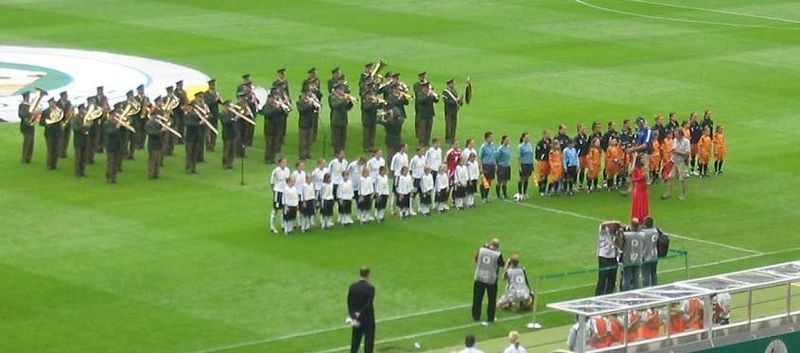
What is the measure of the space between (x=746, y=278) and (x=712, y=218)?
34.4 feet

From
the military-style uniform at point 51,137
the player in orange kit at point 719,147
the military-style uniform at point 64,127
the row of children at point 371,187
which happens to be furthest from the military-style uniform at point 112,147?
the player in orange kit at point 719,147

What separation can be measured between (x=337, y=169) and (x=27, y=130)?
8853 mm

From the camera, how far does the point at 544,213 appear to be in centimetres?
4216

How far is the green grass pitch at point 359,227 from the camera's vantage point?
34.3m

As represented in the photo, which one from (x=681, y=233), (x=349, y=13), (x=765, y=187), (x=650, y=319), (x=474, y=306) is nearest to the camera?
(x=650, y=319)

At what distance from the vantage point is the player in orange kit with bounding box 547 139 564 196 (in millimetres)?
43375

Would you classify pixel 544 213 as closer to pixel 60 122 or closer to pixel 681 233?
pixel 681 233

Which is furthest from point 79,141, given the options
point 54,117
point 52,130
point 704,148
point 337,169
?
point 704,148

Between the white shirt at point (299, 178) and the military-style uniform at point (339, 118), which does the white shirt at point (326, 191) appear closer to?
the white shirt at point (299, 178)

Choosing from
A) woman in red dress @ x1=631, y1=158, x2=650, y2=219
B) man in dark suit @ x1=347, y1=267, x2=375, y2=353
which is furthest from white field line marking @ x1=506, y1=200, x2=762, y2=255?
man in dark suit @ x1=347, y1=267, x2=375, y2=353

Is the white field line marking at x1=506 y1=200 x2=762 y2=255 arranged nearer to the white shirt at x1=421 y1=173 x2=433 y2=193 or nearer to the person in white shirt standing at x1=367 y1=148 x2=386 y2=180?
the white shirt at x1=421 y1=173 x2=433 y2=193

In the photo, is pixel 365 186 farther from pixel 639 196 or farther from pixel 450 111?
pixel 450 111

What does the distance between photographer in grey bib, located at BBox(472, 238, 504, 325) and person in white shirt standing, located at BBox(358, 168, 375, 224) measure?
22.3 ft

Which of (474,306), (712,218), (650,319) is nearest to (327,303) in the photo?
(474,306)
